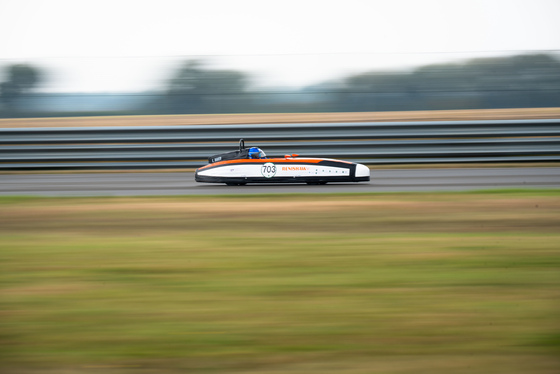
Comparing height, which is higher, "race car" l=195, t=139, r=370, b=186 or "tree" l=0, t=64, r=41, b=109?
"tree" l=0, t=64, r=41, b=109

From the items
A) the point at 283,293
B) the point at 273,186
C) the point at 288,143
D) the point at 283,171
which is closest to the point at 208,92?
the point at 288,143

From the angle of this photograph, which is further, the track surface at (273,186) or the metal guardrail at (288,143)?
the metal guardrail at (288,143)

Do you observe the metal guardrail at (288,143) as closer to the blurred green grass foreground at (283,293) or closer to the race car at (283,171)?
the race car at (283,171)

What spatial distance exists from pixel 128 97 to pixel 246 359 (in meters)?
12.2

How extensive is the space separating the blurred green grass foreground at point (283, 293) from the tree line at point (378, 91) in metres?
7.59

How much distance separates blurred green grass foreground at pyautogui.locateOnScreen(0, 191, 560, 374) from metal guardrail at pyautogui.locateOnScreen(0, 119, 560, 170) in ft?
20.8

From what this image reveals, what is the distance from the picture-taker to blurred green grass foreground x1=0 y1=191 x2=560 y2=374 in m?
2.68

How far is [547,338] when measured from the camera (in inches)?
111

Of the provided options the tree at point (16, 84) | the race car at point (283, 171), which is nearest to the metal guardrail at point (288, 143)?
the tree at point (16, 84)

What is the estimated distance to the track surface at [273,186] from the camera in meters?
9.13

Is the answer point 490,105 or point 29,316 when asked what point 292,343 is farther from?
point 490,105

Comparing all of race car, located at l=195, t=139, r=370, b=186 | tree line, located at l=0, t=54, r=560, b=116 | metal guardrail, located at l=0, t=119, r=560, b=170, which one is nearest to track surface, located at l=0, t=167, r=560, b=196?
race car, located at l=195, t=139, r=370, b=186

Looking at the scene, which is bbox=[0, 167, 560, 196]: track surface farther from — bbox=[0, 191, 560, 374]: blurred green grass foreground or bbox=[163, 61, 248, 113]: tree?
bbox=[0, 191, 560, 374]: blurred green grass foreground

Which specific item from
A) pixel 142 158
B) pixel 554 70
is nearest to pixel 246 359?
pixel 142 158
